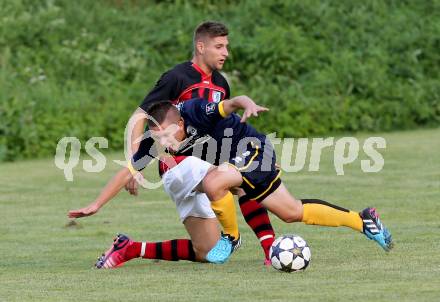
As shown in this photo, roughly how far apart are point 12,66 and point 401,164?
28.6ft

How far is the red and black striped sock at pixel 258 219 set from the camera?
8.95 metres

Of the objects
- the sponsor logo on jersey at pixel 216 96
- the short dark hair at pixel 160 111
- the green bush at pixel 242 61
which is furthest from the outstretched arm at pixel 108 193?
the green bush at pixel 242 61

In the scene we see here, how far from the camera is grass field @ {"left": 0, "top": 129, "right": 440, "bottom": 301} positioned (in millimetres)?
7512

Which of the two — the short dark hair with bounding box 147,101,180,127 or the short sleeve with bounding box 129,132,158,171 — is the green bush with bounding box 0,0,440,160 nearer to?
the short sleeve with bounding box 129,132,158,171

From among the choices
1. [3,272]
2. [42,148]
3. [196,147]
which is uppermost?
[196,147]

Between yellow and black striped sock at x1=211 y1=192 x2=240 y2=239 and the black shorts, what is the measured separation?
16cm

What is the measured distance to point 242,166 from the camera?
870 centimetres

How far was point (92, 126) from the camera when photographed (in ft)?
68.9

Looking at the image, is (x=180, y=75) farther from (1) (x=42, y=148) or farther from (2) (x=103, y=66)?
(2) (x=103, y=66)

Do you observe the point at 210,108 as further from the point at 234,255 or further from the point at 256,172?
the point at 234,255

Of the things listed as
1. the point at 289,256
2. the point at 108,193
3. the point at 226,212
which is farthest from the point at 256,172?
the point at 108,193

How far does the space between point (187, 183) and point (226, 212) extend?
1.20 ft

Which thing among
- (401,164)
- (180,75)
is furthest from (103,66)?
(180,75)

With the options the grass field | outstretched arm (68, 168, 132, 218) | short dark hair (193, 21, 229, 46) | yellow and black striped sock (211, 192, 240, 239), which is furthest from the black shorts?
short dark hair (193, 21, 229, 46)
